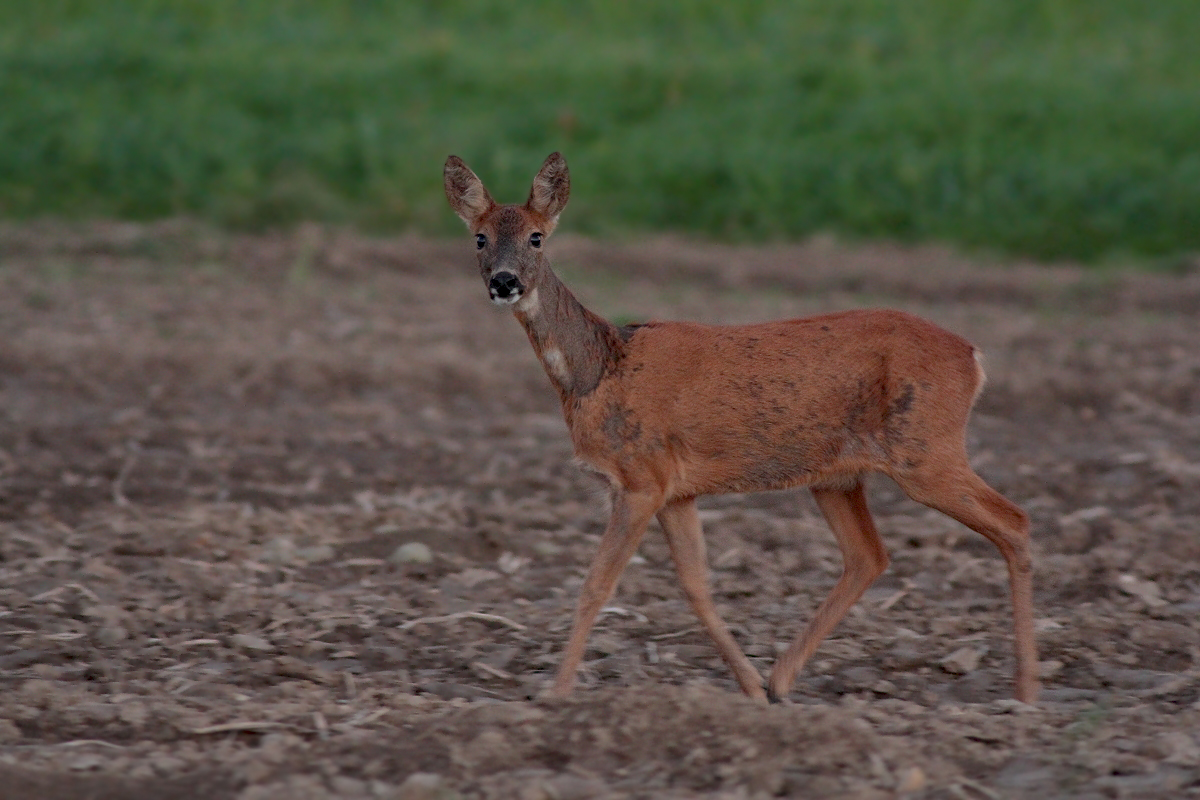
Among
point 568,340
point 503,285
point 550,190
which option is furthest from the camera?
point 550,190

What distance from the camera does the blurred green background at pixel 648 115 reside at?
1777 centimetres

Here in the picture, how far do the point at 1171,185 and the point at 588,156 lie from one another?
620 centimetres

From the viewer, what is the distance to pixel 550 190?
678 cm

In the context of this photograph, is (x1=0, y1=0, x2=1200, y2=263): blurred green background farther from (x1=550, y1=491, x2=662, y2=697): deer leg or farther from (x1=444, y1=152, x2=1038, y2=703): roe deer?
(x1=550, y1=491, x2=662, y2=697): deer leg

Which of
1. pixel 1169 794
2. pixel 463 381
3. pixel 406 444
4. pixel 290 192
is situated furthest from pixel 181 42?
pixel 1169 794

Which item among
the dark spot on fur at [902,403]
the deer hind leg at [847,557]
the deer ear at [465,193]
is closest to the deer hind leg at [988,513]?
the dark spot on fur at [902,403]

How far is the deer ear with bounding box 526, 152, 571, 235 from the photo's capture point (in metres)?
6.74

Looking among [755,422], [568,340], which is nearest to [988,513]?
[755,422]

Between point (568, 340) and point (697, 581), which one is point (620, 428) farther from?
point (697, 581)

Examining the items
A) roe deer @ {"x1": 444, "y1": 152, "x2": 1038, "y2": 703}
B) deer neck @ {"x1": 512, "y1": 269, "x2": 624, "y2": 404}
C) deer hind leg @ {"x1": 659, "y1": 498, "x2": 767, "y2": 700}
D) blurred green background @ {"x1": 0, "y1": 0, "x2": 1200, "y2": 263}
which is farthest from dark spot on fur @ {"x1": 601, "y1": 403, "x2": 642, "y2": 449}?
blurred green background @ {"x1": 0, "y1": 0, "x2": 1200, "y2": 263}

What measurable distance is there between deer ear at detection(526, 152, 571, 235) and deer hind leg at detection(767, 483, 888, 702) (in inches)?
60.3

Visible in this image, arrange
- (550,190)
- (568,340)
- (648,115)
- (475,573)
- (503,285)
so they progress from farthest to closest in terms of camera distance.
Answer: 1. (648,115)
2. (475,573)
3. (550,190)
4. (568,340)
5. (503,285)

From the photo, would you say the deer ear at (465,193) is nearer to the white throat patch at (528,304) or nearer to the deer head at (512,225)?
the deer head at (512,225)

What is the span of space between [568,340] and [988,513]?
67.4 inches
